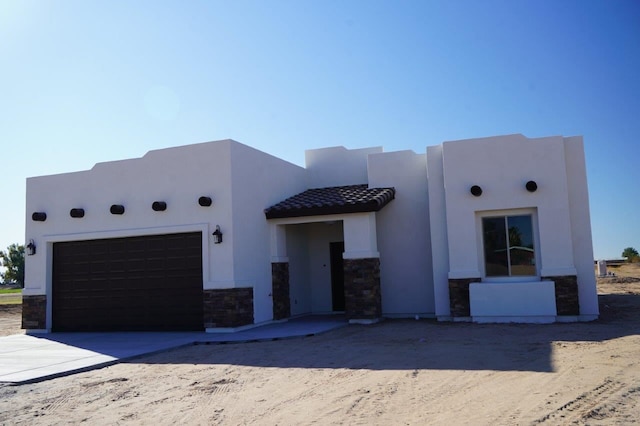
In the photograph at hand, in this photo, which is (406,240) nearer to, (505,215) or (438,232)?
(438,232)

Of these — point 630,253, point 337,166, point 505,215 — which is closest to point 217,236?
point 337,166

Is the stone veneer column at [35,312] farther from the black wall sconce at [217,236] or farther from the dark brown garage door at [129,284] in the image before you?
the black wall sconce at [217,236]

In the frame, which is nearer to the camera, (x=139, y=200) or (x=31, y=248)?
(x=139, y=200)

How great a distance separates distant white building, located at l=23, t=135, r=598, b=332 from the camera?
14344mm

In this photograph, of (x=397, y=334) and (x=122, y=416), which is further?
(x=397, y=334)

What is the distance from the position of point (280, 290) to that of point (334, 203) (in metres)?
2.95

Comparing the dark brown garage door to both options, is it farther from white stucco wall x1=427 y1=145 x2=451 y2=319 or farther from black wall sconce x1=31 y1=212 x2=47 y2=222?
white stucco wall x1=427 y1=145 x2=451 y2=319

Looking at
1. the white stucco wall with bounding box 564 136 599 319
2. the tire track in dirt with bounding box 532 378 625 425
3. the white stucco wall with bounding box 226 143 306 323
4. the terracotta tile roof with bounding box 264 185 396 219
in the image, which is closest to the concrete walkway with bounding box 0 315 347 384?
the white stucco wall with bounding box 226 143 306 323

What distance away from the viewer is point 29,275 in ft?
54.4

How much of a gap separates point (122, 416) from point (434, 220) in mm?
10496

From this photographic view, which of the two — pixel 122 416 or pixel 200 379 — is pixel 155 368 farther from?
pixel 122 416

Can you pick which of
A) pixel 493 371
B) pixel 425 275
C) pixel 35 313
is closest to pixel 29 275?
pixel 35 313

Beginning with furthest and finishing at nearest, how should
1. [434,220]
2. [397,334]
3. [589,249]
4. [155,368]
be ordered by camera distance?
1. [434,220]
2. [589,249]
3. [397,334]
4. [155,368]

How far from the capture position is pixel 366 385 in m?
7.79
